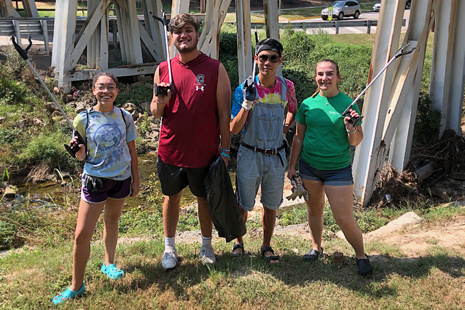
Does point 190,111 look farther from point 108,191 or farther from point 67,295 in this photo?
point 67,295

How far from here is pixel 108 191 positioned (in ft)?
12.0

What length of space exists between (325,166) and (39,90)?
9090 mm

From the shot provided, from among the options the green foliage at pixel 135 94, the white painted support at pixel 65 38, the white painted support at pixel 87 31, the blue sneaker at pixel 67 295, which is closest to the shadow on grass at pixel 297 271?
the blue sneaker at pixel 67 295

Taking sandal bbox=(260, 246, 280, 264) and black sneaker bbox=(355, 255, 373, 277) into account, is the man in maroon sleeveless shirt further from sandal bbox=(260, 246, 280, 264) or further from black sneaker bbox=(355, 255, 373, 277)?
black sneaker bbox=(355, 255, 373, 277)

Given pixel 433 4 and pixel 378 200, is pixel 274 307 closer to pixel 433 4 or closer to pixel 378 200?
pixel 378 200

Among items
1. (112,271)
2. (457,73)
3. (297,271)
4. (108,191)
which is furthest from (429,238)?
(457,73)

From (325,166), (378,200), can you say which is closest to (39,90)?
(378,200)

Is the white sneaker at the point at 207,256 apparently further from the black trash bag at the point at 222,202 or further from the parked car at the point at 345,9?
the parked car at the point at 345,9

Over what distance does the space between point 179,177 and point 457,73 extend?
6.04m

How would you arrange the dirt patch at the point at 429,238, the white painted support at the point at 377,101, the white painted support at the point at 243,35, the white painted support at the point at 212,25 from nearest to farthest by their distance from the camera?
the dirt patch at the point at 429,238
the white painted support at the point at 377,101
the white painted support at the point at 212,25
the white painted support at the point at 243,35

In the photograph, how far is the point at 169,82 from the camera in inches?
144

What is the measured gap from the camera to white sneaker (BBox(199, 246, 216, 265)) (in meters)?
4.15

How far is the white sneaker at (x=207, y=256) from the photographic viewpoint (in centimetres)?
415

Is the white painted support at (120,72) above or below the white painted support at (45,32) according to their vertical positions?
below
